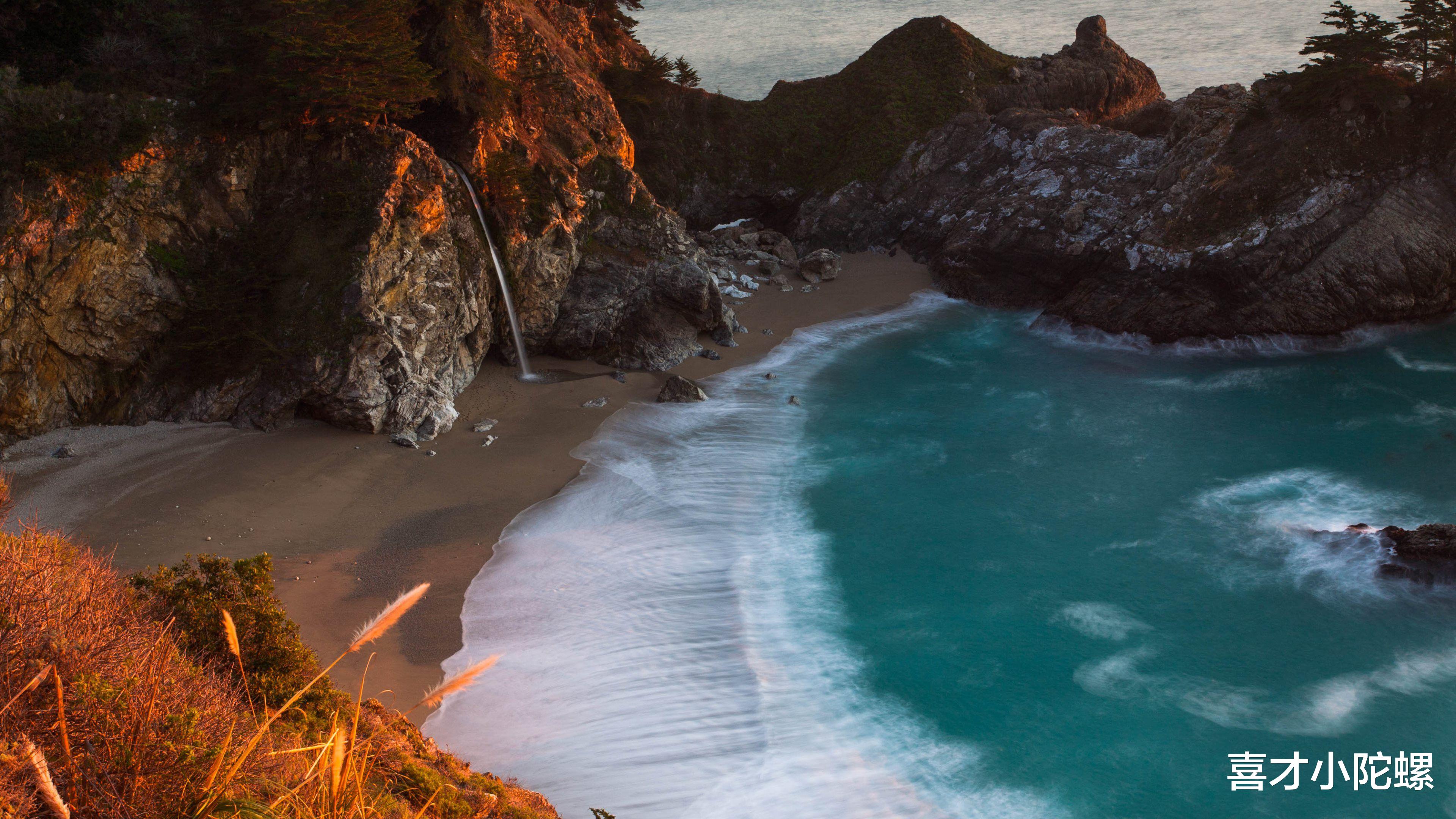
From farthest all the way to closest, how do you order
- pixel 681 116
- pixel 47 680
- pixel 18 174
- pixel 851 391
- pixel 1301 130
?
pixel 681 116
pixel 1301 130
pixel 851 391
pixel 18 174
pixel 47 680

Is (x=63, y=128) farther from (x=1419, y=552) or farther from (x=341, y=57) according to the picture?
(x=1419, y=552)

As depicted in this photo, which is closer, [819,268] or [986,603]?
[986,603]

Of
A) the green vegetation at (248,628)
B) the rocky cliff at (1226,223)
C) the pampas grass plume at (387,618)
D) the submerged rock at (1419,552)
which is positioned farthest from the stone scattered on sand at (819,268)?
the pampas grass plume at (387,618)

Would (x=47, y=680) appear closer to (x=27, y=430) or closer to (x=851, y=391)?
(x=27, y=430)

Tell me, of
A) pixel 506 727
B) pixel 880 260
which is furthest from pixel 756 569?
pixel 880 260

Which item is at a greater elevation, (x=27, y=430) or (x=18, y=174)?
(x=18, y=174)

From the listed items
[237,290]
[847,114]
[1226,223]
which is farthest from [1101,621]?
[847,114]
